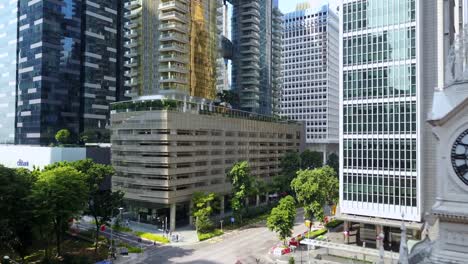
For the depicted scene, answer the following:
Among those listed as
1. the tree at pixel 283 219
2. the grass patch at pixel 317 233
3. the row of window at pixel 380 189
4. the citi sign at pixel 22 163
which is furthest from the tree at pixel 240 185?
the citi sign at pixel 22 163

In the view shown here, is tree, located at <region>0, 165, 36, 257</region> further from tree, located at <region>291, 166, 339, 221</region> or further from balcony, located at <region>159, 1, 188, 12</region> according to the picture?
balcony, located at <region>159, 1, 188, 12</region>

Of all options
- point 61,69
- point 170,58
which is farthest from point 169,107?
point 61,69

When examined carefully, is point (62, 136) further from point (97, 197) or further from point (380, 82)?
point (380, 82)

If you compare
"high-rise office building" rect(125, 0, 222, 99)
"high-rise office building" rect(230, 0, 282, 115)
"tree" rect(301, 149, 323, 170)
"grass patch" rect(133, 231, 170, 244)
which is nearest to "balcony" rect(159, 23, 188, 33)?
"high-rise office building" rect(125, 0, 222, 99)

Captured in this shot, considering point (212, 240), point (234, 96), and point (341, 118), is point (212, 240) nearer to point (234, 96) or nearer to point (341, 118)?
point (341, 118)

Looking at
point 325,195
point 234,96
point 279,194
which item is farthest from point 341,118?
point 234,96

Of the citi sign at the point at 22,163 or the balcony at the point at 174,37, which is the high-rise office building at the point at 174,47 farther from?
the citi sign at the point at 22,163

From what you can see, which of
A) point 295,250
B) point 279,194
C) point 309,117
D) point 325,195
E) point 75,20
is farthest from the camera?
point 309,117
